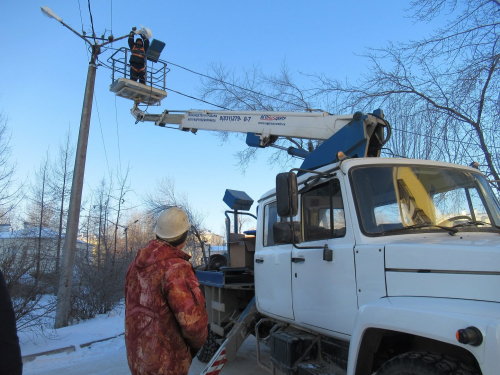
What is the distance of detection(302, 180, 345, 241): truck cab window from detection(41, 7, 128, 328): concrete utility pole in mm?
6391

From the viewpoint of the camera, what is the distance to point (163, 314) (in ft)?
8.04

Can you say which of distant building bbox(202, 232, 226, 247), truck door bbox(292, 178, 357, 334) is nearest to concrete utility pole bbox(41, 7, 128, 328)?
truck door bbox(292, 178, 357, 334)

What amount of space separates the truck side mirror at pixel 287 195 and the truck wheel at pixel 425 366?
4.27ft

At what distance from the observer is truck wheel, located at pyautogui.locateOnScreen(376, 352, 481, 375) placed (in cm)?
216

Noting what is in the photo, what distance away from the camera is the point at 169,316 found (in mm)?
2463

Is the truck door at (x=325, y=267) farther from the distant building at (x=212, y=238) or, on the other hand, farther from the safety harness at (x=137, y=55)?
the distant building at (x=212, y=238)

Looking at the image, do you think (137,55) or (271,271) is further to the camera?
(137,55)

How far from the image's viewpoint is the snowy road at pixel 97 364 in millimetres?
5734

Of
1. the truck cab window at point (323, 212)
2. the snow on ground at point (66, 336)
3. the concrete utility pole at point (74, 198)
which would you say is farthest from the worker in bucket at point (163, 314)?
the concrete utility pole at point (74, 198)

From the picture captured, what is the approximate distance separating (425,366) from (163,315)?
155cm

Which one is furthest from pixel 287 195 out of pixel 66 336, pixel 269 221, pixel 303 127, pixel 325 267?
pixel 66 336

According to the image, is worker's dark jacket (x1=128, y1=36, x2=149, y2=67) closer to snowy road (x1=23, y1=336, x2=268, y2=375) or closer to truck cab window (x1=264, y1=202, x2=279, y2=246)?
truck cab window (x1=264, y1=202, x2=279, y2=246)

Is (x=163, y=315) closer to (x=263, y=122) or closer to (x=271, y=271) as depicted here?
(x=271, y=271)

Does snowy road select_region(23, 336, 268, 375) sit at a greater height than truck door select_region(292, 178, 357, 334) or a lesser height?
lesser
